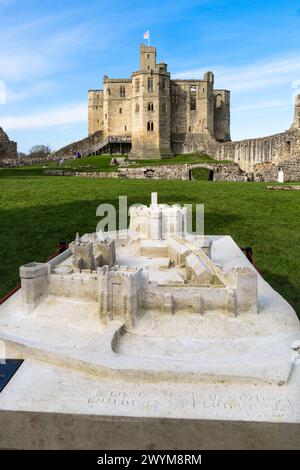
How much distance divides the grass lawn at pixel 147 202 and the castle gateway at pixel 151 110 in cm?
3777

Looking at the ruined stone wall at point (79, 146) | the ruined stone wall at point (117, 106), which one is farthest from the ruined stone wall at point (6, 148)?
the ruined stone wall at point (117, 106)

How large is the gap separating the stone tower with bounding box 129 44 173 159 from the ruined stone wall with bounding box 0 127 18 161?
16206 millimetres

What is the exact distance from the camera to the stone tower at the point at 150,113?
65125 millimetres

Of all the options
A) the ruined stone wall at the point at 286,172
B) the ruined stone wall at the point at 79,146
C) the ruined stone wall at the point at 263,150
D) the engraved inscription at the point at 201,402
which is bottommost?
the engraved inscription at the point at 201,402

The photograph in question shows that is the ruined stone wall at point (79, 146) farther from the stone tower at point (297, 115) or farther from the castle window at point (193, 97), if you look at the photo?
the stone tower at point (297, 115)

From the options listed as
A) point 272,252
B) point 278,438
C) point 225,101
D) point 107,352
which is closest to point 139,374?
point 107,352

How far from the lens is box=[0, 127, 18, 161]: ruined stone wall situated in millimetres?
57875

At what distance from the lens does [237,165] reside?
5216cm

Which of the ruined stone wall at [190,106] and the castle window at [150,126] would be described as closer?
the castle window at [150,126]

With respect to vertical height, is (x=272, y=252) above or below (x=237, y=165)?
below

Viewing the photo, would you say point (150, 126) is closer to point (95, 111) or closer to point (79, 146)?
point (79, 146)

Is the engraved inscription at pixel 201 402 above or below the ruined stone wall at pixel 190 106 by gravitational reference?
below

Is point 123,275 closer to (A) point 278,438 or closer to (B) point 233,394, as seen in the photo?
(B) point 233,394
